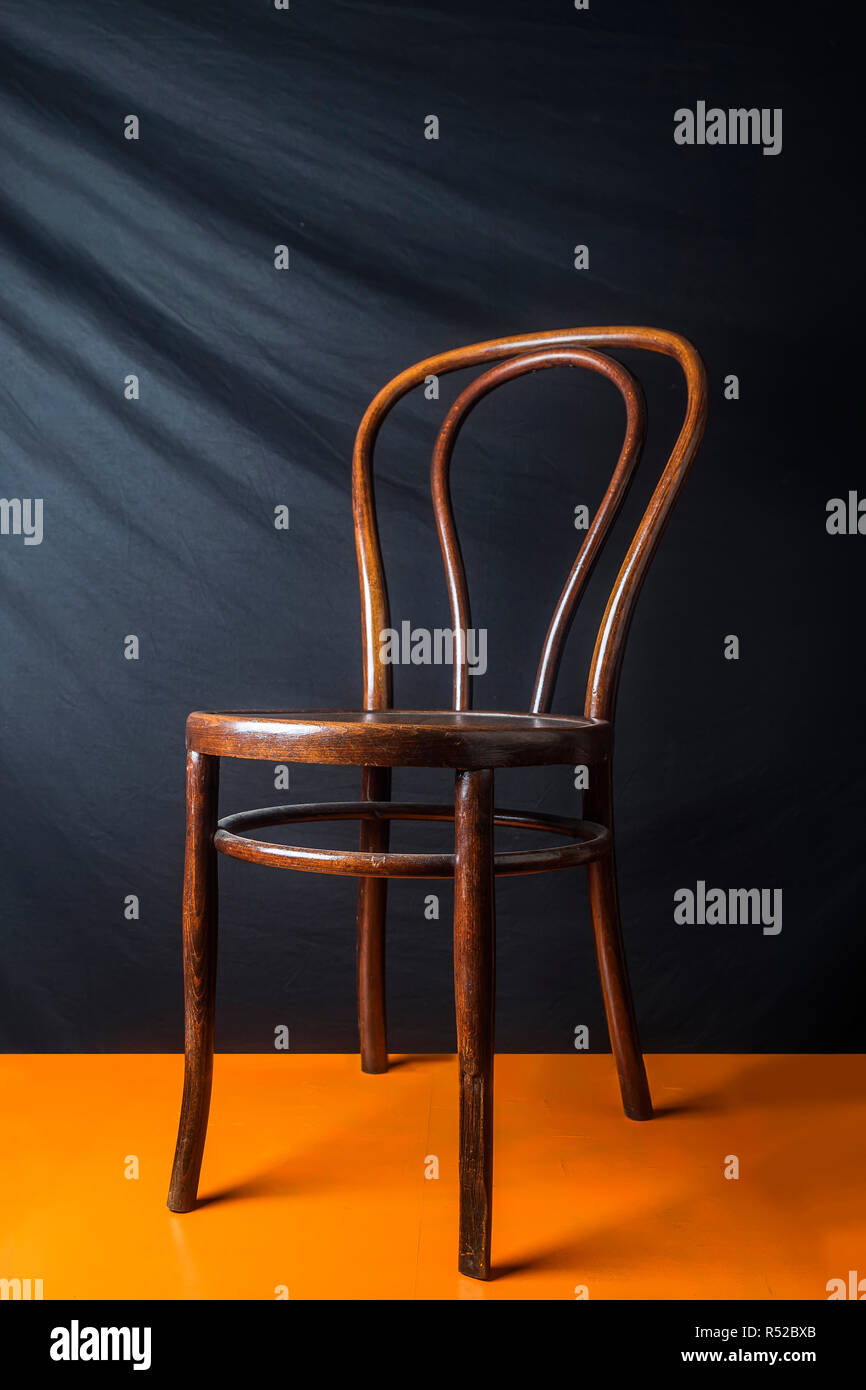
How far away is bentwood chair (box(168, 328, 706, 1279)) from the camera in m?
1.09

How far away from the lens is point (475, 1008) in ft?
3.59

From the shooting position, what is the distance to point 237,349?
187cm

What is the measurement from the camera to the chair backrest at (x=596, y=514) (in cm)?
145

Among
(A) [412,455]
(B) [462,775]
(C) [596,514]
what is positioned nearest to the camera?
(B) [462,775]

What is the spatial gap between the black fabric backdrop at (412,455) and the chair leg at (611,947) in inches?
12.7

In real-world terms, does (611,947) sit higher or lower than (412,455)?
lower

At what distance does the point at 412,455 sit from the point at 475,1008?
1.06 m

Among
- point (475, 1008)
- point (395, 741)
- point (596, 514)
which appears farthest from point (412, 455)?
point (475, 1008)

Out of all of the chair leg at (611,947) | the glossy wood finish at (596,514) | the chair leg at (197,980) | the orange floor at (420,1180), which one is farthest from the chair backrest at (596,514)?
the orange floor at (420,1180)

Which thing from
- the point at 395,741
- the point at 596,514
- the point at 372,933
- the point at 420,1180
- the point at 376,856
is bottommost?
the point at 420,1180

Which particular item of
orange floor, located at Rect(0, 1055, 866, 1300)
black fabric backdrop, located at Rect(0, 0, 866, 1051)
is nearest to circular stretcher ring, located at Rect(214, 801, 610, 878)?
orange floor, located at Rect(0, 1055, 866, 1300)

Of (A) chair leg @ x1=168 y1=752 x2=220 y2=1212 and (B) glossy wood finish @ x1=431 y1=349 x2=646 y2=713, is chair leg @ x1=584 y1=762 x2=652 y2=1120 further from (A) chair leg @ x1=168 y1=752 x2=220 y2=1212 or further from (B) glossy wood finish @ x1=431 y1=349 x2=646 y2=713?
(A) chair leg @ x1=168 y1=752 x2=220 y2=1212

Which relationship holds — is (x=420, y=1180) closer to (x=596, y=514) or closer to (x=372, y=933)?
(x=372, y=933)
